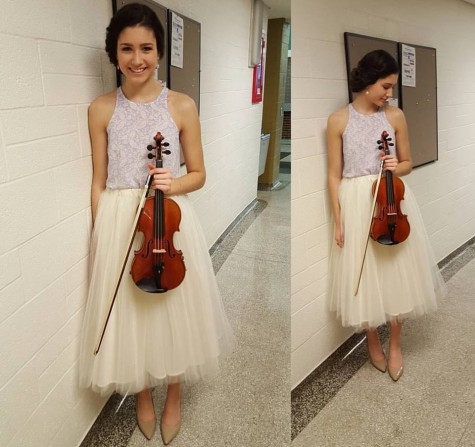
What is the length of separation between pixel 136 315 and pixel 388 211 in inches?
37.5

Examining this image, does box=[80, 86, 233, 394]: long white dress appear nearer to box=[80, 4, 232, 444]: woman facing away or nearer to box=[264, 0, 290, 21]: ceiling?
box=[80, 4, 232, 444]: woman facing away

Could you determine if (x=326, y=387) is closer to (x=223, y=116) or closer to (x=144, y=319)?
(x=144, y=319)

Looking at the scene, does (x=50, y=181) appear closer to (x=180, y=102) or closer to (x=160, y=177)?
(x=160, y=177)

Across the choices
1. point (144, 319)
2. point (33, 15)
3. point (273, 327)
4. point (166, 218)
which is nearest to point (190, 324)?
point (144, 319)

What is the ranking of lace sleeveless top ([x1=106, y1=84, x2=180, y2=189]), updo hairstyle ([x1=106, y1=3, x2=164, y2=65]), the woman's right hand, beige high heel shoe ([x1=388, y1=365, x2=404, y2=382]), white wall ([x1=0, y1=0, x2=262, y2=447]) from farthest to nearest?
beige high heel shoe ([x1=388, y1=365, x2=404, y2=382]) < the woman's right hand < lace sleeveless top ([x1=106, y1=84, x2=180, y2=189]) < updo hairstyle ([x1=106, y1=3, x2=164, y2=65]) < white wall ([x1=0, y1=0, x2=262, y2=447])

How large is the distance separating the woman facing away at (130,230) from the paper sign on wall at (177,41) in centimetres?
17

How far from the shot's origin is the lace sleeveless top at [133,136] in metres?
1.16

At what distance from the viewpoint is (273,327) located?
5.69 feet

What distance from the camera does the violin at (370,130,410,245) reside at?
140 centimetres

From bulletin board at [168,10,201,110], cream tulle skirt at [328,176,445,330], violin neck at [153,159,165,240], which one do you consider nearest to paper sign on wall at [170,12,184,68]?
bulletin board at [168,10,201,110]

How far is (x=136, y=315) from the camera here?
1269 mm

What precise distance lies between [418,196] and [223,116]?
33.7 inches

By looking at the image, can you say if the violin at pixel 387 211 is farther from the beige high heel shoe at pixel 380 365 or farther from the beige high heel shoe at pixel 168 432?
the beige high heel shoe at pixel 168 432

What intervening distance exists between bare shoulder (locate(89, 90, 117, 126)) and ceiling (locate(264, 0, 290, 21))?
22.3 inches
